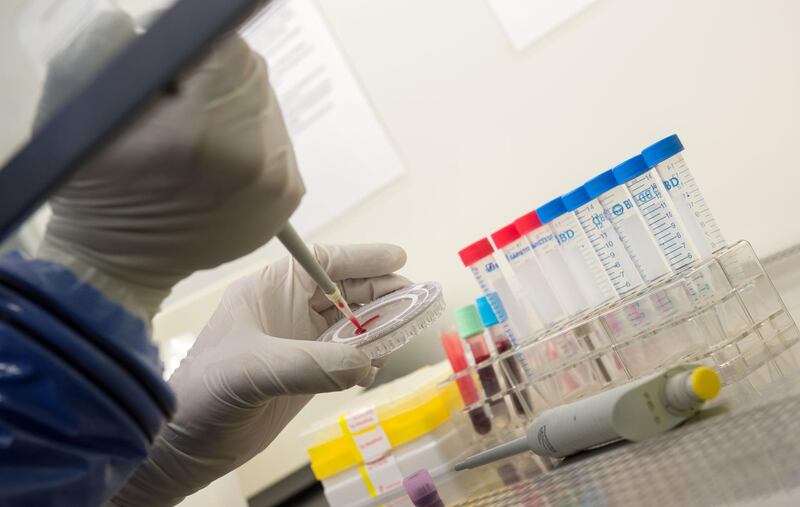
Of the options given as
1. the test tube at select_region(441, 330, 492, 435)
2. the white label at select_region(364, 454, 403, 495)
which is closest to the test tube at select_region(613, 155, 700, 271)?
the test tube at select_region(441, 330, 492, 435)

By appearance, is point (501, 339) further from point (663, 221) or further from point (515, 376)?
point (663, 221)

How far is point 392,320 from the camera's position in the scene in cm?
122

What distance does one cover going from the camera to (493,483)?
50.4 inches

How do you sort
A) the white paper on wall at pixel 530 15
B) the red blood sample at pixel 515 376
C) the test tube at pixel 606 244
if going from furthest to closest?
the white paper on wall at pixel 530 15
the red blood sample at pixel 515 376
the test tube at pixel 606 244

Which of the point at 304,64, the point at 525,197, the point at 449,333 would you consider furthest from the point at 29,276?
→ the point at 304,64

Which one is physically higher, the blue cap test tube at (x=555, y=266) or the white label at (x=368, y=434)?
the blue cap test tube at (x=555, y=266)

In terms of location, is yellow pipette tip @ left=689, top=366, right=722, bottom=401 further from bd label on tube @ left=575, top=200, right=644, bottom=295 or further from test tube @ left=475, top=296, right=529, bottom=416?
test tube @ left=475, top=296, right=529, bottom=416

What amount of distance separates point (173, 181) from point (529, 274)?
928mm

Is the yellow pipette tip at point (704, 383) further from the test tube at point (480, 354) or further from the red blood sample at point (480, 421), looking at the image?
the red blood sample at point (480, 421)

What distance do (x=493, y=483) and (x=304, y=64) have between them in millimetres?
1534

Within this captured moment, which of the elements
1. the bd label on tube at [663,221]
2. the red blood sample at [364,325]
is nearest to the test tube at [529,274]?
the bd label on tube at [663,221]

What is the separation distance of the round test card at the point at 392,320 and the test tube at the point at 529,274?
307 mm

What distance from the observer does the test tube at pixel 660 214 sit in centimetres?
134

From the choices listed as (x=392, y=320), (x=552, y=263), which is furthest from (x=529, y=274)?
(x=392, y=320)
